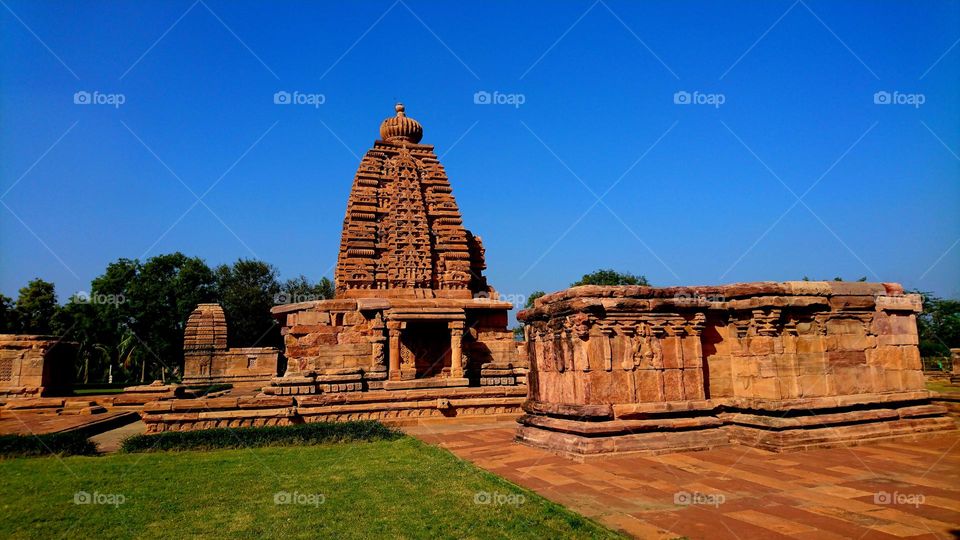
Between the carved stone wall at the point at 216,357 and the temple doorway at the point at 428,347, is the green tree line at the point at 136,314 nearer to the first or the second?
the carved stone wall at the point at 216,357

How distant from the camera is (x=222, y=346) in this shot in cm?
2473

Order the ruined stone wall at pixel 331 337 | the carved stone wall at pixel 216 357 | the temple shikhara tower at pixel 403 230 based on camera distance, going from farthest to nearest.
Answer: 1. the carved stone wall at pixel 216 357
2. the temple shikhara tower at pixel 403 230
3. the ruined stone wall at pixel 331 337

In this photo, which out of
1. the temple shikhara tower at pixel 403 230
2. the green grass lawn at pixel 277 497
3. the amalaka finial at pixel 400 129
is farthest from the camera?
the amalaka finial at pixel 400 129

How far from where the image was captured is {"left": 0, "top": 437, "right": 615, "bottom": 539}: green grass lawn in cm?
442

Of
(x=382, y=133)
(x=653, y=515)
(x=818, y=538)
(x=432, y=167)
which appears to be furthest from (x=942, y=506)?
(x=382, y=133)

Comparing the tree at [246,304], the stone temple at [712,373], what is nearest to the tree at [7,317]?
the tree at [246,304]

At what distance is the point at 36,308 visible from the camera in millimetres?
36281

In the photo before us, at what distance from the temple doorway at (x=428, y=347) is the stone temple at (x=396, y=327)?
31 mm

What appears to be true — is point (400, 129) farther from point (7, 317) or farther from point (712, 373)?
point (7, 317)

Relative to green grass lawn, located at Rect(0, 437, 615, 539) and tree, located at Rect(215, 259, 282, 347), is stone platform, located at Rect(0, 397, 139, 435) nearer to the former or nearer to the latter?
green grass lawn, located at Rect(0, 437, 615, 539)

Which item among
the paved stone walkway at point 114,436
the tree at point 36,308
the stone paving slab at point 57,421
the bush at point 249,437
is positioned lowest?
the paved stone walkway at point 114,436

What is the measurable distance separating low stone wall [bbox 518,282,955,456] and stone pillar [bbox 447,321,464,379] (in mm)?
6622

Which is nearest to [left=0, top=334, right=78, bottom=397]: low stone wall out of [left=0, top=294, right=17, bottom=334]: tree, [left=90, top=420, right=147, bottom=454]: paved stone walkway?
[left=90, top=420, right=147, bottom=454]: paved stone walkway

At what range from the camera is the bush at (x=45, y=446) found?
8.52m
